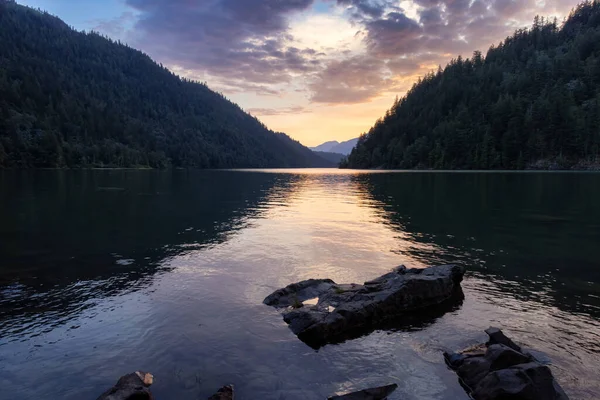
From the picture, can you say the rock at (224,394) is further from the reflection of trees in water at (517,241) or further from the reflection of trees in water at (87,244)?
the reflection of trees in water at (517,241)

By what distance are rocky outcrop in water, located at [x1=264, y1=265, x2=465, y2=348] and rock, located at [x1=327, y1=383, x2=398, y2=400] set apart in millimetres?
4019

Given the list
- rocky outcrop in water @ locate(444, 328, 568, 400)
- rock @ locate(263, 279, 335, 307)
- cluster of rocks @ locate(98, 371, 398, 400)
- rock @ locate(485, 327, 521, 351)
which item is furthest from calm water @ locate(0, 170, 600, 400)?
rock @ locate(485, 327, 521, 351)

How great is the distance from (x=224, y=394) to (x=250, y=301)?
9.10 m

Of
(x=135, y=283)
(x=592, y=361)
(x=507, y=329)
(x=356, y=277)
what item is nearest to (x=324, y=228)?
(x=356, y=277)

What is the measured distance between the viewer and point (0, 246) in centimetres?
3092

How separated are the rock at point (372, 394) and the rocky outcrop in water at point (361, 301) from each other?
4.02m

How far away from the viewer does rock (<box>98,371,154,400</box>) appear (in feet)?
34.4

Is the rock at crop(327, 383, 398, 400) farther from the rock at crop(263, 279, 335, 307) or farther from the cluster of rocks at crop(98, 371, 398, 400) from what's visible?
the rock at crop(263, 279, 335, 307)

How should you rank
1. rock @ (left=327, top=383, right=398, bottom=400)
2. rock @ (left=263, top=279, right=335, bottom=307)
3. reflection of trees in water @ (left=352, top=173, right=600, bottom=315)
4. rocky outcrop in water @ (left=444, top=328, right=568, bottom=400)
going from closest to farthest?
rocky outcrop in water @ (left=444, top=328, right=568, bottom=400) < rock @ (left=327, top=383, right=398, bottom=400) < rock @ (left=263, top=279, right=335, bottom=307) < reflection of trees in water @ (left=352, top=173, right=600, bottom=315)

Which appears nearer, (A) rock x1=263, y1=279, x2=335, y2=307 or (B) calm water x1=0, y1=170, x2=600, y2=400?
(B) calm water x1=0, y1=170, x2=600, y2=400

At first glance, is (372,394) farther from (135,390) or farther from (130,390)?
(130,390)

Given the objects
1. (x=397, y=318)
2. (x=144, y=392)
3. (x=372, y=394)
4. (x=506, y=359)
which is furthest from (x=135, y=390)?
(x=397, y=318)

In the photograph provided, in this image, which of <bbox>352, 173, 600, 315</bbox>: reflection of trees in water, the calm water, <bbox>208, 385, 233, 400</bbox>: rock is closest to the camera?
<bbox>208, 385, 233, 400</bbox>: rock

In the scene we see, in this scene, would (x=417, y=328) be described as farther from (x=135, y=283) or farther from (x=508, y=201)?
(x=508, y=201)
